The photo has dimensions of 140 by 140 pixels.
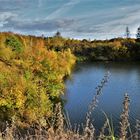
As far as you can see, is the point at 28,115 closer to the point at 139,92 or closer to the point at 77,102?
the point at 77,102

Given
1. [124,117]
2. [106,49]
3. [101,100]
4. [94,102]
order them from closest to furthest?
[124,117], [94,102], [101,100], [106,49]

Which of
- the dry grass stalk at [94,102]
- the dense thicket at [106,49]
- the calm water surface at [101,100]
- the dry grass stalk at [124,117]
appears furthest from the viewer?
the dense thicket at [106,49]

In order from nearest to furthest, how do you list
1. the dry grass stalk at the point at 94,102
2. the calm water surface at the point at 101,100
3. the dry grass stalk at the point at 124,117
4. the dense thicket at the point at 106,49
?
the dry grass stalk at the point at 124,117 → the dry grass stalk at the point at 94,102 → the calm water surface at the point at 101,100 → the dense thicket at the point at 106,49

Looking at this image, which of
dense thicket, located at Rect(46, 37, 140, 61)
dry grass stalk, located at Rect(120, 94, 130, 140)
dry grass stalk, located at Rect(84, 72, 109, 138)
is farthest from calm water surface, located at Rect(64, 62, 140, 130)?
dense thicket, located at Rect(46, 37, 140, 61)

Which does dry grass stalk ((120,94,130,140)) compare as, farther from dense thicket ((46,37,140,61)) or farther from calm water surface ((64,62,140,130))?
dense thicket ((46,37,140,61))

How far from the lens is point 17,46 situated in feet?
244

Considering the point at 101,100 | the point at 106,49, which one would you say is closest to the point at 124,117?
the point at 101,100

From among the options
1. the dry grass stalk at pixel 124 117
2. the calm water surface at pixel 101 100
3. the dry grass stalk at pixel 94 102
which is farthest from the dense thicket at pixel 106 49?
the dry grass stalk at pixel 124 117

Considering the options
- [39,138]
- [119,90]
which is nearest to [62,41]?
[119,90]

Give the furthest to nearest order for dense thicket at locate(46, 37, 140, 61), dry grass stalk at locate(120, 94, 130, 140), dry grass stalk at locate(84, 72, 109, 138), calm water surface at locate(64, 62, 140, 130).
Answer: dense thicket at locate(46, 37, 140, 61)
calm water surface at locate(64, 62, 140, 130)
dry grass stalk at locate(84, 72, 109, 138)
dry grass stalk at locate(120, 94, 130, 140)

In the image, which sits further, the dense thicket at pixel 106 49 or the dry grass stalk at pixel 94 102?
the dense thicket at pixel 106 49

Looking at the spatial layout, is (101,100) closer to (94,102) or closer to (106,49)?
(94,102)

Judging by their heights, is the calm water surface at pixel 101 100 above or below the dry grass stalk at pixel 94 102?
below

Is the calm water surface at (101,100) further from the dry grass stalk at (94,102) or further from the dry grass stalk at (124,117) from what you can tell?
the dry grass stalk at (124,117)
